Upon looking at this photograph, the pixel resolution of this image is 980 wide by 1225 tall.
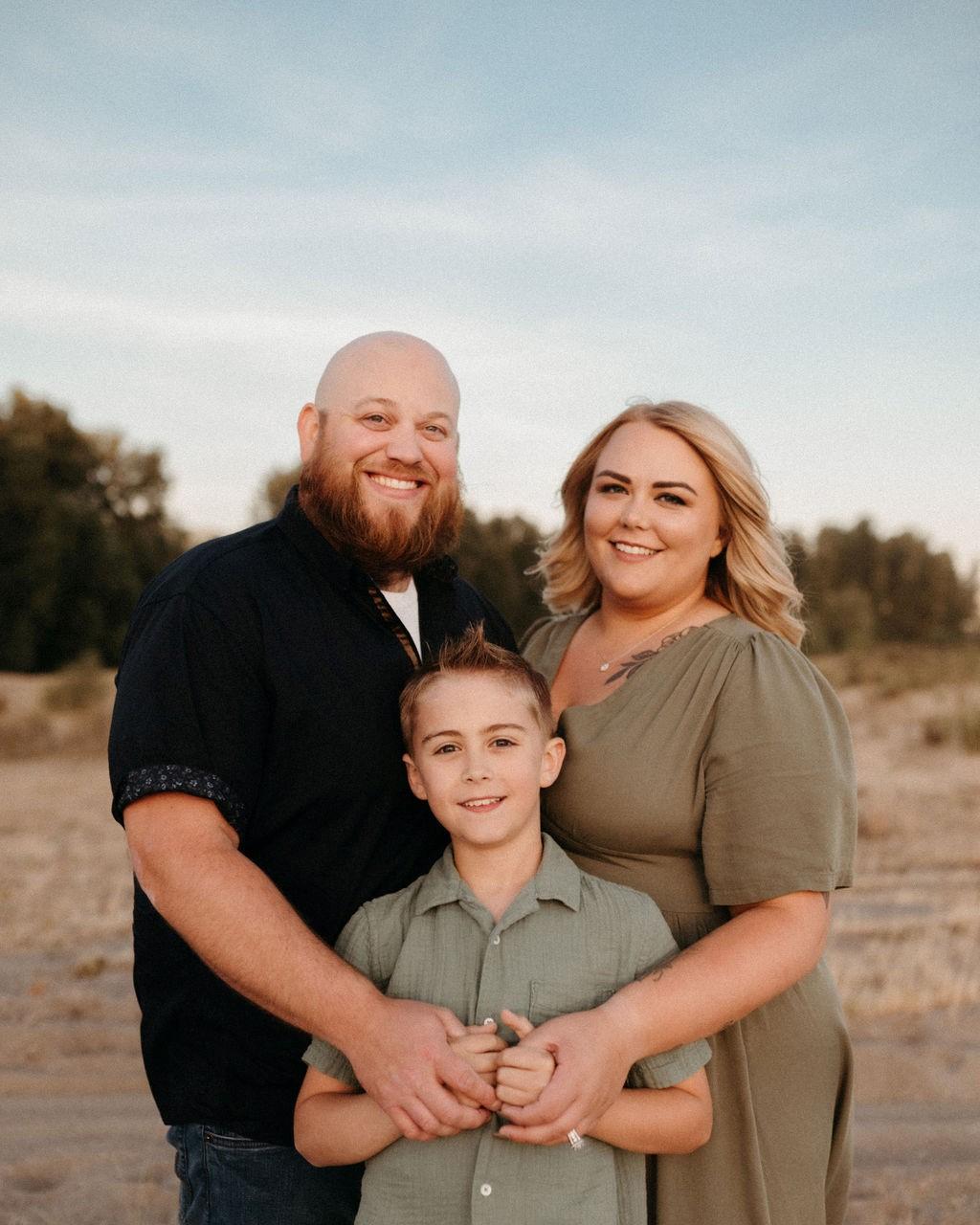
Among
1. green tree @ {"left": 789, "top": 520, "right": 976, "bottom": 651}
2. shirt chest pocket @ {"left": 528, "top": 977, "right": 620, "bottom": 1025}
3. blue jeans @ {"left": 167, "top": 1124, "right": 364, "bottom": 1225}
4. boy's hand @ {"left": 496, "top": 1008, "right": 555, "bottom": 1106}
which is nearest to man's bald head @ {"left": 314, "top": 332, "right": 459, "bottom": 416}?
shirt chest pocket @ {"left": 528, "top": 977, "right": 620, "bottom": 1025}

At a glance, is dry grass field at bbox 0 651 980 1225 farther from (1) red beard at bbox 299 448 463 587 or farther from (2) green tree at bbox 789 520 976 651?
(2) green tree at bbox 789 520 976 651

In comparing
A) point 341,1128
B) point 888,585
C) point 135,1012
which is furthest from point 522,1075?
point 888,585

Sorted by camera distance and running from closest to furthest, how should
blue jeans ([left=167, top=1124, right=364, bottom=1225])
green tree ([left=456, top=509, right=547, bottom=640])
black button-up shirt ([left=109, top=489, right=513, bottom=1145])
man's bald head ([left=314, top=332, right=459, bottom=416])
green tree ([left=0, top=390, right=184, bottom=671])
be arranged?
black button-up shirt ([left=109, top=489, right=513, bottom=1145]) < blue jeans ([left=167, top=1124, right=364, bottom=1225]) < man's bald head ([left=314, top=332, right=459, bottom=416]) < green tree ([left=0, top=390, right=184, bottom=671]) < green tree ([left=456, top=509, right=547, bottom=640])

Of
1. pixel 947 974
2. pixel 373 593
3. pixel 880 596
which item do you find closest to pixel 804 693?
pixel 373 593

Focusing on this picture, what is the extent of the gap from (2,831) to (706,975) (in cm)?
942

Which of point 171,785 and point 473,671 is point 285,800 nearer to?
point 171,785

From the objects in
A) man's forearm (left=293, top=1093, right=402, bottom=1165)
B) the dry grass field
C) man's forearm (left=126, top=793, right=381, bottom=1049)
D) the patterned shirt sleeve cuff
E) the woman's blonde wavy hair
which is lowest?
the dry grass field

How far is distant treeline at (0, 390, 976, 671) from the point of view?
17.9 m

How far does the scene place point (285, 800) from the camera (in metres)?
2.64

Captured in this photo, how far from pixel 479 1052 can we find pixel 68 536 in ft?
57.3

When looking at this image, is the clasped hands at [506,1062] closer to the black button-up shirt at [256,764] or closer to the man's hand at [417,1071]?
the man's hand at [417,1071]

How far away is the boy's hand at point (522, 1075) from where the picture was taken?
7.20 feet

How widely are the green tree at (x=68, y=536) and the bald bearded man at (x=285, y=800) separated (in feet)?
52.4

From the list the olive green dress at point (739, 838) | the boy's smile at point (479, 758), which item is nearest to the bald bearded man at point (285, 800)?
the boy's smile at point (479, 758)
